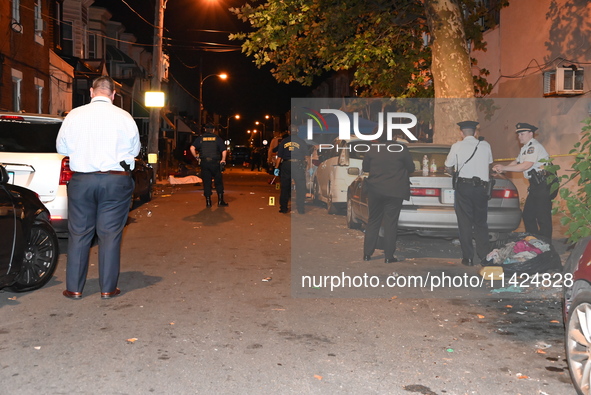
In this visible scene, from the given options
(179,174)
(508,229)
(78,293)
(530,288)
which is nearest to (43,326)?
(78,293)

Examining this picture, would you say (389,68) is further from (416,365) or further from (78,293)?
(416,365)

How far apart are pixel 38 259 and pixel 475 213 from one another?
5311mm

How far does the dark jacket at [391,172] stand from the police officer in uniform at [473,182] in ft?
1.87

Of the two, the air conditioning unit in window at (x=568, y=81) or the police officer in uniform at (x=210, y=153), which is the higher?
the air conditioning unit in window at (x=568, y=81)

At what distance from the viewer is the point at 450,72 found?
1437 cm

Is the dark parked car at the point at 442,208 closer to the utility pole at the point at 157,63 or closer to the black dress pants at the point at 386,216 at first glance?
the black dress pants at the point at 386,216

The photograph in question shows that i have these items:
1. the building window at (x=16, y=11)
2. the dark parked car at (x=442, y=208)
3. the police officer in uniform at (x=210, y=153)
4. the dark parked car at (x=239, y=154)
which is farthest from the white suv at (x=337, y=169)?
the dark parked car at (x=239, y=154)

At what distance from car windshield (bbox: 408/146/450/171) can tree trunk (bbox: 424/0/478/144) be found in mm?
3094

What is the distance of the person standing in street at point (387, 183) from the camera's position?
9141 mm

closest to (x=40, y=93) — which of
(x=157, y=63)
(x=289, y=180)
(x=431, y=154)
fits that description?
(x=157, y=63)

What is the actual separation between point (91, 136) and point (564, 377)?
15.3 ft

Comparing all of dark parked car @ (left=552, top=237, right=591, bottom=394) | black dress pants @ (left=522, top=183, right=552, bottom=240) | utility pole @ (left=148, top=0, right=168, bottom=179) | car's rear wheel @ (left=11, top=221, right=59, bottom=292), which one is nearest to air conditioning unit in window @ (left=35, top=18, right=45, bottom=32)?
utility pole @ (left=148, top=0, right=168, bottom=179)

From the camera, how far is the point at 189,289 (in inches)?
297

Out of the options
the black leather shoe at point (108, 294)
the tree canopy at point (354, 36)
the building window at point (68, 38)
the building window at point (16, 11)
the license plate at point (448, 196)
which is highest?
the building window at point (68, 38)
